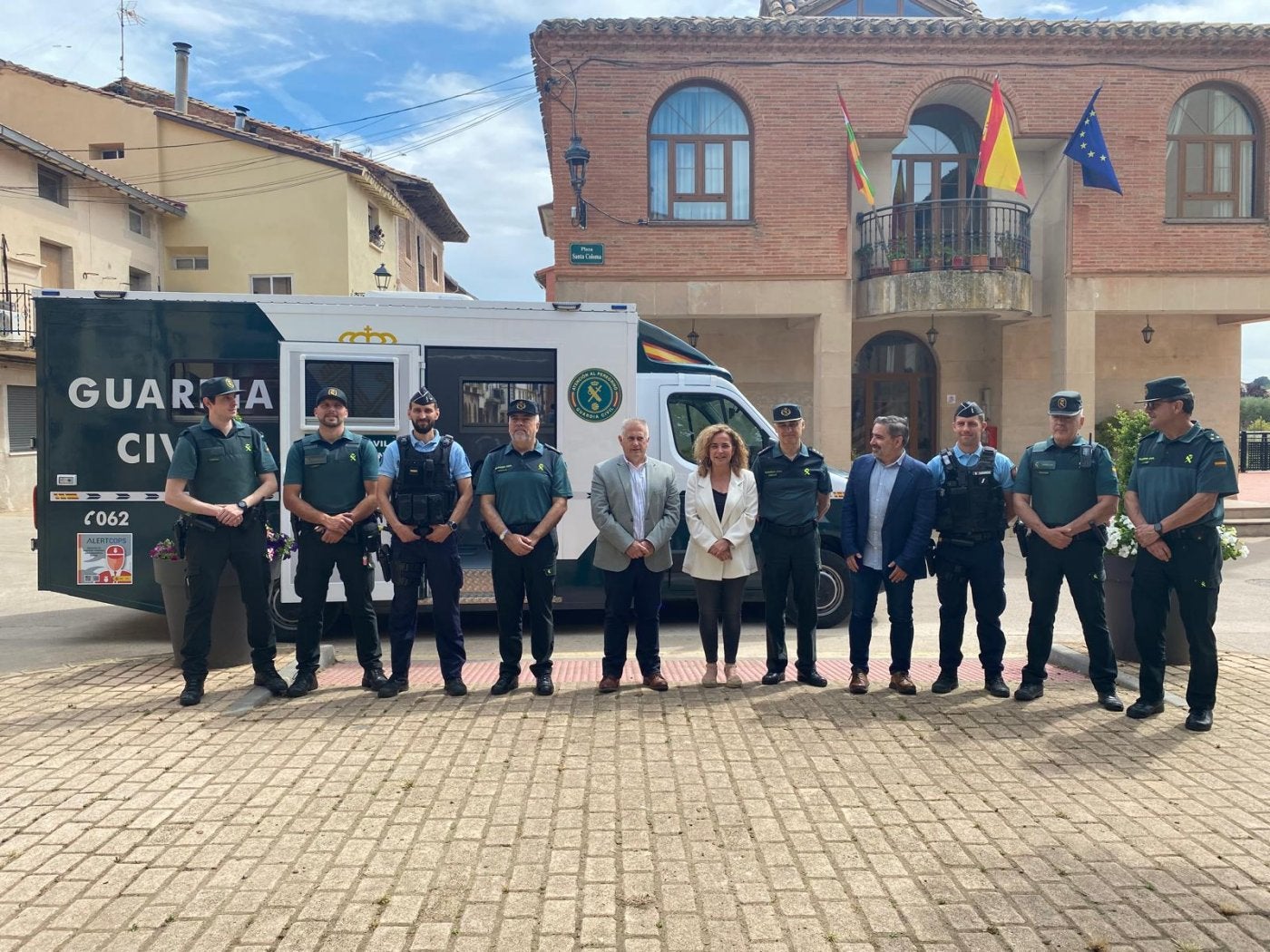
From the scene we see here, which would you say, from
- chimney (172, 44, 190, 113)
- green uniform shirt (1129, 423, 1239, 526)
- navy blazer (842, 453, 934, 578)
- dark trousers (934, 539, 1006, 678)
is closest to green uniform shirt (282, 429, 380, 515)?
navy blazer (842, 453, 934, 578)

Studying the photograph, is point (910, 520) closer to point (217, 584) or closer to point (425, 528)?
point (425, 528)

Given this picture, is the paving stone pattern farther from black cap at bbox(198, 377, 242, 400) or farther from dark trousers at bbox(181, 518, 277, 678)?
black cap at bbox(198, 377, 242, 400)

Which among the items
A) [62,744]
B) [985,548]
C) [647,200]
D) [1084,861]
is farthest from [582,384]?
[647,200]

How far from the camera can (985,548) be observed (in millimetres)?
5461

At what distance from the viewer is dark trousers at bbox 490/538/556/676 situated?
5566mm

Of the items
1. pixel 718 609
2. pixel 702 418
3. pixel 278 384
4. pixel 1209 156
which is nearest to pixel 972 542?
pixel 718 609

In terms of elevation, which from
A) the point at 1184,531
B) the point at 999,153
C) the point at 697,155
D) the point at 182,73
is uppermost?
the point at 182,73

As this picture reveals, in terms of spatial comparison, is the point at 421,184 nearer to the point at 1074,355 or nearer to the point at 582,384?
the point at 1074,355

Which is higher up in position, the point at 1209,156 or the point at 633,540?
the point at 1209,156

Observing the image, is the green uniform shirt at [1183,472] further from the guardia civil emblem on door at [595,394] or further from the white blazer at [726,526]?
the guardia civil emblem on door at [595,394]

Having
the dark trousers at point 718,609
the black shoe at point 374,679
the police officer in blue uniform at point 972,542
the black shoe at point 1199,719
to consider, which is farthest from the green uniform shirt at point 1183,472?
the black shoe at point 374,679

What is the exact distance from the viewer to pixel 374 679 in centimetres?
559

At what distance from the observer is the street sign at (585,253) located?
50.1 feet

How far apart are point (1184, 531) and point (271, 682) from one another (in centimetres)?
526
